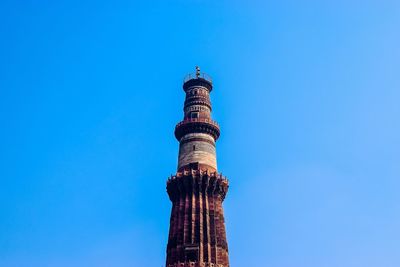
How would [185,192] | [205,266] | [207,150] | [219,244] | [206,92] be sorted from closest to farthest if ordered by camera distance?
1. [205,266]
2. [219,244]
3. [185,192]
4. [207,150]
5. [206,92]

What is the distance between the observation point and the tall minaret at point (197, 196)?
48.6 meters

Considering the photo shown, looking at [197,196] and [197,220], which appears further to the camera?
[197,196]

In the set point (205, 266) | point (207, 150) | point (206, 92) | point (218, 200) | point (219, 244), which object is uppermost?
point (206, 92)

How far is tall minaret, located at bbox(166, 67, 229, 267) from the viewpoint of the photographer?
48.6 meters

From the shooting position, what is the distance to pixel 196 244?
48625mm

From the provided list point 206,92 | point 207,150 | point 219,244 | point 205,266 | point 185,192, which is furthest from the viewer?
point 206,92

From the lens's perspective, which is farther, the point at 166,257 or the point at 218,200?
the point at 218,200

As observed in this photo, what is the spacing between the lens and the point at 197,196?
173 ft

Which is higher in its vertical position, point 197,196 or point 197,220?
point 197,196

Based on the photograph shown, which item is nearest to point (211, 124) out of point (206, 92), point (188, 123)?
point (188, 123)

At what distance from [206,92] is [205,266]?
87.6 ft

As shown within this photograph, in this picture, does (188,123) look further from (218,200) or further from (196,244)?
(196,244)

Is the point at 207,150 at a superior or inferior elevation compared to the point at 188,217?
superior

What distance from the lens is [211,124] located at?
194 feet
